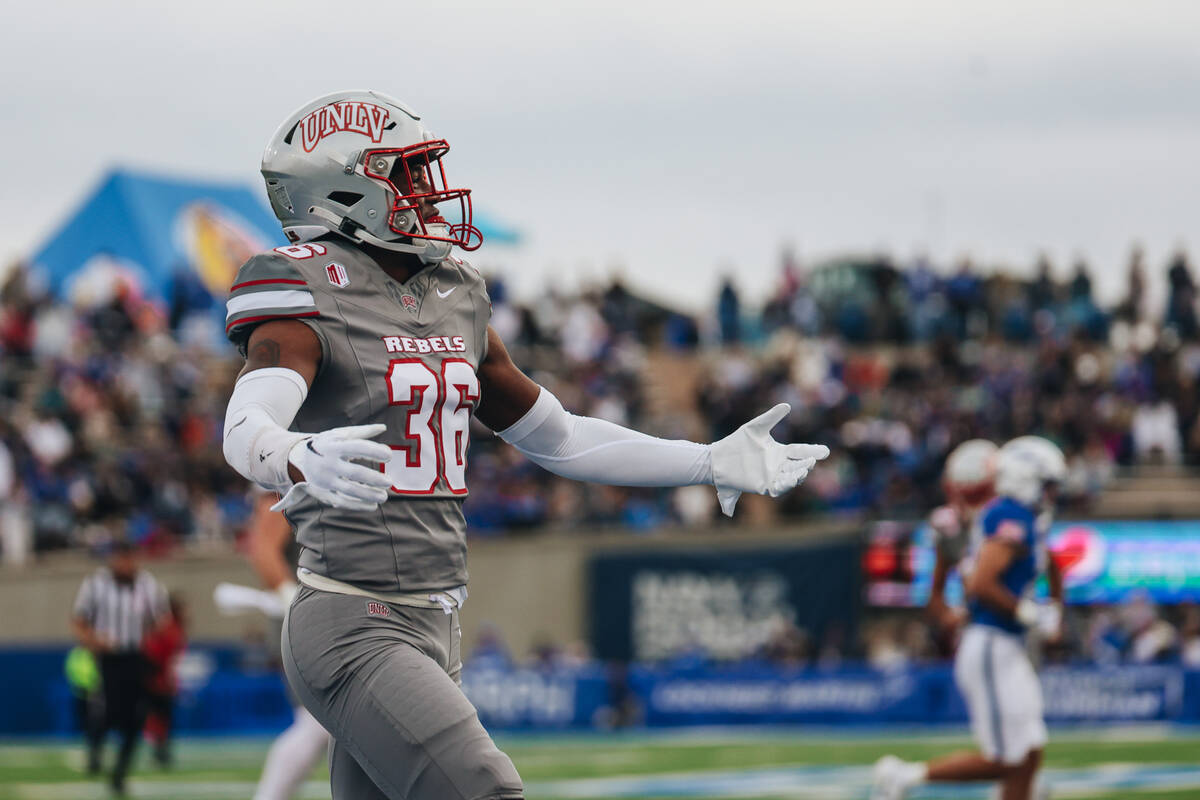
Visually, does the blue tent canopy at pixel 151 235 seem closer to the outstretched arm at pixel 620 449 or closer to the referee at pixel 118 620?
the referee at pixel 118 620

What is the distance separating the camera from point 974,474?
8.60 metres

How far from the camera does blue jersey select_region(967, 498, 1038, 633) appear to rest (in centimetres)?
765

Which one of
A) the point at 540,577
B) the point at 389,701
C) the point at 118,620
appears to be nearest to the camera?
the point at 389,701

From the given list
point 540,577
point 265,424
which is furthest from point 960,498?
point 540,577

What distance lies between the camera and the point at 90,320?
21.2 metres

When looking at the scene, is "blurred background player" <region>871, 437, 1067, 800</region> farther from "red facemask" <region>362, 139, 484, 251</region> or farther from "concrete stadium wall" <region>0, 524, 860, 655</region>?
"concrete stadium wall" <region>0, 524, 860, 655</region>

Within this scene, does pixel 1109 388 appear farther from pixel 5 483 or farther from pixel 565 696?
pixel 5 483

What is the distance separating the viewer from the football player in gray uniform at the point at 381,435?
12.5 ft

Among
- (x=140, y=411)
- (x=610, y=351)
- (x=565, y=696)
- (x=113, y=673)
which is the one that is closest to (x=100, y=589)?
(x=113, y=673)

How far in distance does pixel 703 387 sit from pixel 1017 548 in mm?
14955

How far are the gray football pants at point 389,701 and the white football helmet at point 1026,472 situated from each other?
13.5ft

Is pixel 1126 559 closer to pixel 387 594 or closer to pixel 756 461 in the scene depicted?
pixel 756 461

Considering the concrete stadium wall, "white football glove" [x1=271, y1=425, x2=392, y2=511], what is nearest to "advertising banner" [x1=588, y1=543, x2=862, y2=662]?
the concrete stadium wall

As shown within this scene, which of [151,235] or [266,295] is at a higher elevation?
[151,235]
